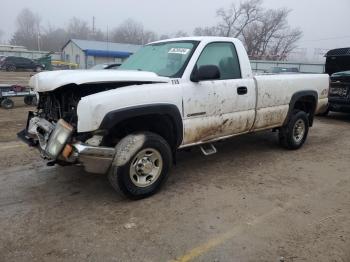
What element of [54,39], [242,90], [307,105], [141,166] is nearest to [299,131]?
[307,105]

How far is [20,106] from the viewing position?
39.5ft

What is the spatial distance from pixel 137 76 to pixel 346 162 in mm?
3939

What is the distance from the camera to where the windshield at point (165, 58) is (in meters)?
4.61

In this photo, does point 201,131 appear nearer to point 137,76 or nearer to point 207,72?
point 207,72

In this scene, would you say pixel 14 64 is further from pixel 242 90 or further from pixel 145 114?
pixel 145 114

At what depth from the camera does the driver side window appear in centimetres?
485

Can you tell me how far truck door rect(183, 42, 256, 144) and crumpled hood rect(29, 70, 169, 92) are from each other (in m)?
0.60

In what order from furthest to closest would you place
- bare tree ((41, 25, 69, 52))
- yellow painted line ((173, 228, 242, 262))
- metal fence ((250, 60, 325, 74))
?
bare tree ((41, 25, 69, 52)) < metal fence ((250, 60, 325, 74)) < yellow painted line ((173, 228, 242, 262))

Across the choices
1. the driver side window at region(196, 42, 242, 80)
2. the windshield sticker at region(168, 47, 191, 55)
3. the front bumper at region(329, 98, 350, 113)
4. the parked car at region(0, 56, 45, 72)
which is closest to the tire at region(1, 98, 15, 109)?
the windshield sticker at region(168, 47, 191, 55)

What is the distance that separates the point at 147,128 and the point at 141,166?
534 mm

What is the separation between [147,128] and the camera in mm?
4391

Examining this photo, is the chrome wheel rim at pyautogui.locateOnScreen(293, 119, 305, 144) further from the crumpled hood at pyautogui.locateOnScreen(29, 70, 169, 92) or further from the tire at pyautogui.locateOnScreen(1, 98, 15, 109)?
the tire at pyautogui.locateOnScreen(1, 98, 15, 109)

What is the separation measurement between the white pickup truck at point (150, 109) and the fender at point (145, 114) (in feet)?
0.04

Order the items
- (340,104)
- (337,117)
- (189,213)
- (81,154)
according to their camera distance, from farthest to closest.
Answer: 1. (337,117)
2. (340,104)
3. (189,213)
4. (81,154)
